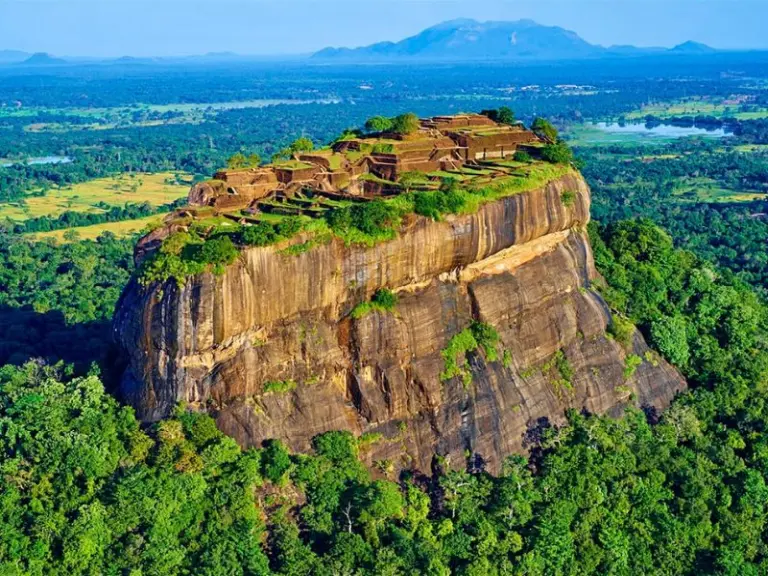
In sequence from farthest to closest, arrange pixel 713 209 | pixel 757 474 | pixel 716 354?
pixel 713 209 → pixel 716 354 → pixel 757 474

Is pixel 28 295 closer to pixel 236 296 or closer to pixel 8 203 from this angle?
pixel 236 296

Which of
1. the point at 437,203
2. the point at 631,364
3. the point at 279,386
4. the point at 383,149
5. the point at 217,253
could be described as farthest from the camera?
the point at 383,149

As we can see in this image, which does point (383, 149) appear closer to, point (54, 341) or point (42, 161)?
point (54, 341)

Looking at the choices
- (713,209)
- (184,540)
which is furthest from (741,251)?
(184,540)

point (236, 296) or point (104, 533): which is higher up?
point (236, 296)

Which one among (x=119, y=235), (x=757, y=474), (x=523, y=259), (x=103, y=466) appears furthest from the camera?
(x=119, y=235)

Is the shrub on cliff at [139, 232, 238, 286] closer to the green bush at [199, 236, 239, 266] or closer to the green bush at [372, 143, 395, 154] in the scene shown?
the green bush at [199, 236, 239, 266]

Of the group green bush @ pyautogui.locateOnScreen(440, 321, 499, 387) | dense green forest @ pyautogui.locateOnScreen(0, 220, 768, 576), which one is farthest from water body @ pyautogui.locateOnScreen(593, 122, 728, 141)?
dense green forest @ pyautogui.locateOnScreen(0, 220, 768, 576)

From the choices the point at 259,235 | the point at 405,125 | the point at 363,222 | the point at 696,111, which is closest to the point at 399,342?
the point at 363,222
